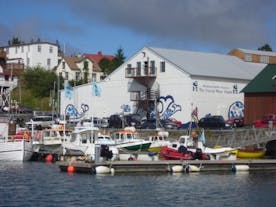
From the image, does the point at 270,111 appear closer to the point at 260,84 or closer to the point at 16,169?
the point at 260,84

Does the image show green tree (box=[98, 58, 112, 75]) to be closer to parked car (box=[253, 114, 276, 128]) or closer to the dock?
parked car (box=[253, 114, 276, 128])

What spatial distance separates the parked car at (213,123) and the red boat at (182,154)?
2345 cm

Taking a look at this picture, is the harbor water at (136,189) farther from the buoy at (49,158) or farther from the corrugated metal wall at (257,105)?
the corrugated metal wall at (257,105)

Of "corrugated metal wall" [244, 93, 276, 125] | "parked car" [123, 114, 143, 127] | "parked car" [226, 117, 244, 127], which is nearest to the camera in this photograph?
"corrugated metal wall" [244, 93, 276, 125]

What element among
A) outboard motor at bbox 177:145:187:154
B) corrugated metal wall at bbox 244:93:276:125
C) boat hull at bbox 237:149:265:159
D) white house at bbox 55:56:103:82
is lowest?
boat hull at bbox 237:149:265:159

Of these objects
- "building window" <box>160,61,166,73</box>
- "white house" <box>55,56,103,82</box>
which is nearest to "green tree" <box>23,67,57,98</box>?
"white house" <box>55,56,103,82</box>

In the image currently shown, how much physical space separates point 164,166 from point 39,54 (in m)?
107

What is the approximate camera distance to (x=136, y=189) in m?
47.3

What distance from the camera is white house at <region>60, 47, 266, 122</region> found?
95.2 m

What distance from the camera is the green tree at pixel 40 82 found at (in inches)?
5153

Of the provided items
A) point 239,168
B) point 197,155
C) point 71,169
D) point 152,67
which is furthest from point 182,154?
point 152,67

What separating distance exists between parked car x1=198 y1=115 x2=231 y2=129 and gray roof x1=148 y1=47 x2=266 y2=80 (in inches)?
382

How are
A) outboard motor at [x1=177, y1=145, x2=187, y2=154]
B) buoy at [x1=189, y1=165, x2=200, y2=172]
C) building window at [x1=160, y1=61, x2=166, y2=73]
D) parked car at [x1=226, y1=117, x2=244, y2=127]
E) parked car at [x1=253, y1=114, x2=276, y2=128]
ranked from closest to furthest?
buoy at [x1=189, y1=165, x2=200, y2=172]
outboard motor at [x1=177, y1=145, x2=187, y2=154]
parked car at [x1=253, y1=114, x2=276, y2=128]
parked car at [x1=226, y1=117, x2=244, y2=127]
building window at [x1=160, y1=61, x2=166, y2=73]

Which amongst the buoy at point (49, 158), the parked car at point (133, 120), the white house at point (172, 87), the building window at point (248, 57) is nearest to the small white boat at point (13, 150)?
the buoy at point (49, 158)
